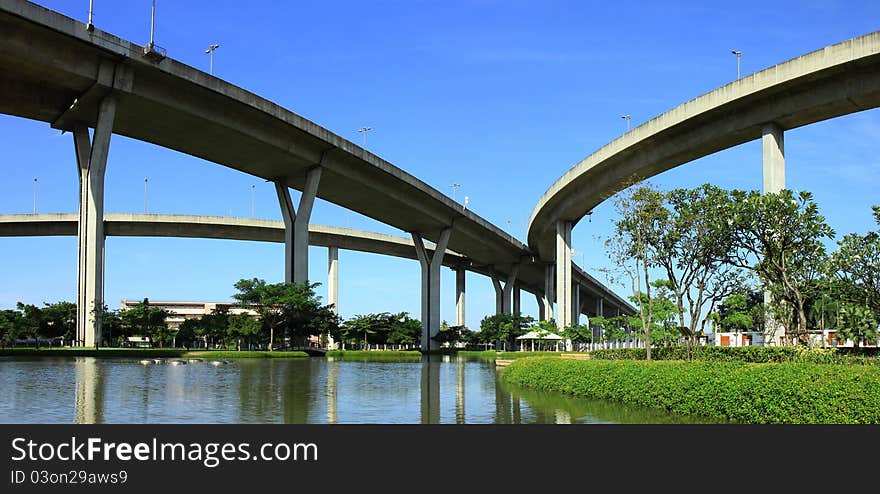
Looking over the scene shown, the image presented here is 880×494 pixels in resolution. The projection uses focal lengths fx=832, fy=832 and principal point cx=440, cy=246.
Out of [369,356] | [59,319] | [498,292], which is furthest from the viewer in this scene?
[498,292]

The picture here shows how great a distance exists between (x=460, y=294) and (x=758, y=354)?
7917 centimetres

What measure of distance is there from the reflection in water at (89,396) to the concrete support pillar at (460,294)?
78.6 meters

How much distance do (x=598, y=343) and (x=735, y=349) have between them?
57002 millimetres

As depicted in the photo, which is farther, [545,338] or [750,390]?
[545,338]

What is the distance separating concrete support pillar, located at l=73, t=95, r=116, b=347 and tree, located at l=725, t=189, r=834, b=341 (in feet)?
115

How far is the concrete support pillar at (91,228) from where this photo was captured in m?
48.8

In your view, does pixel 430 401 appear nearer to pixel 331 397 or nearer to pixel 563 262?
pixel 331 397

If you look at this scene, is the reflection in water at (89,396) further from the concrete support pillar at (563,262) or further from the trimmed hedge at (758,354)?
the concrete support pillar at (563,262)

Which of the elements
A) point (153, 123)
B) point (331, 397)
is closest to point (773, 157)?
point (331, 397)

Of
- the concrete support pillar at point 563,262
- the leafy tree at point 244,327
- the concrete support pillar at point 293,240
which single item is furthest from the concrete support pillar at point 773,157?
the leafy tree at point 244,327

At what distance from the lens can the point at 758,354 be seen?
31609 millimetres

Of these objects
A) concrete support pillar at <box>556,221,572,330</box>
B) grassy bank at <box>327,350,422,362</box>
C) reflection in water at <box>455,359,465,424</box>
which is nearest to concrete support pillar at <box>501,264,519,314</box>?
concrete support pillar at <box>556,221,572,330</box>
